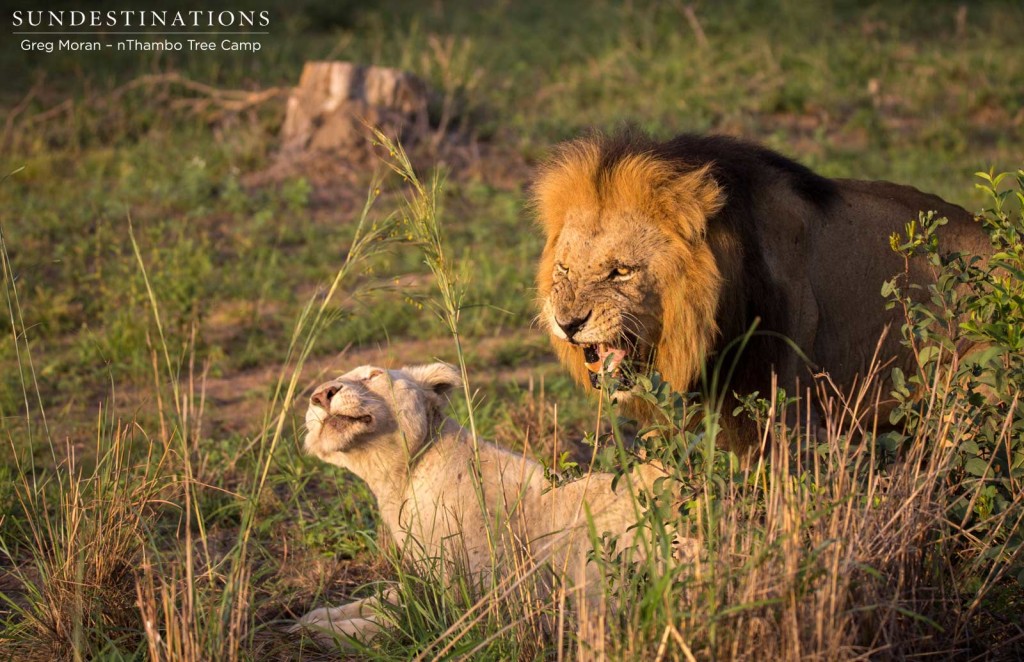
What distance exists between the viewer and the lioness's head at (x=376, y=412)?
3.84 metres

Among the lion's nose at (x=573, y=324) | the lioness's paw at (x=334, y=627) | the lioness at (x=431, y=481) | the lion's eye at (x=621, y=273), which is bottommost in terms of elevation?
the lioness's paw at (x=334, y=627)

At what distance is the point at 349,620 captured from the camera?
367 centimetres

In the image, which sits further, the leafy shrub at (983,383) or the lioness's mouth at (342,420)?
the lioness's mouth at (342,420)

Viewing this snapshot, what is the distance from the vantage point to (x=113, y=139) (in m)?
9.68

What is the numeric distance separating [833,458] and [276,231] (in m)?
5.64

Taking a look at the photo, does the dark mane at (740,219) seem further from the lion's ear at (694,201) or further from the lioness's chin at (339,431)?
the lioness's chin at (339,431)

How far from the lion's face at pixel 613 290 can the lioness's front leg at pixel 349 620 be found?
1005 millimetres

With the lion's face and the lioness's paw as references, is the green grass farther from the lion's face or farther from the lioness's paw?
the lion's face

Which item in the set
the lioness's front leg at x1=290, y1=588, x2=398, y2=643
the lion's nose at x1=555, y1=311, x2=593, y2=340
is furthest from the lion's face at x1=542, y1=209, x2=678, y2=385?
the lioness's front leg at x1=290, y1=588, x2=398, y2=643

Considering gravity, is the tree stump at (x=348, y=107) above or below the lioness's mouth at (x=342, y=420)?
above

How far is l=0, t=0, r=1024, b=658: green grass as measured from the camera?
4.48 meters

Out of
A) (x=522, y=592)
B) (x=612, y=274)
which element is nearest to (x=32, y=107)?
(x=612, y=274)

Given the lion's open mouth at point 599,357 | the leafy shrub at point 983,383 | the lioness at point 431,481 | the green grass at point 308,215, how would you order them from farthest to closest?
the green grass at point 308,215 → the lion's open mouth at point 599,357 → the lioness at point 431,481 → the leafy shrub at point 983,383

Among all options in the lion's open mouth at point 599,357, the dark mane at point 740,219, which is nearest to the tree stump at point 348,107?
the dark mane at point 740,219
